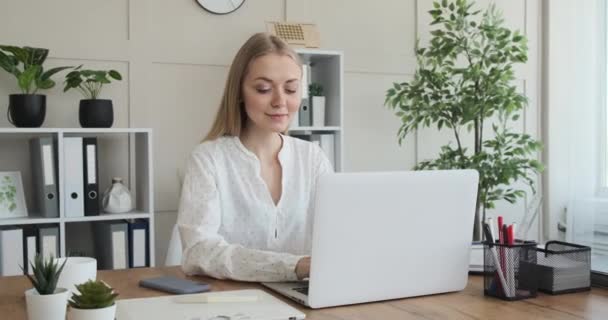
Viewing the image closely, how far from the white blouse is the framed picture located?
1.42 meters

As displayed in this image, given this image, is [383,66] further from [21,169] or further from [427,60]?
[21,169]

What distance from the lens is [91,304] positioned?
39.9 inches

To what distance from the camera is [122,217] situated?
301cm

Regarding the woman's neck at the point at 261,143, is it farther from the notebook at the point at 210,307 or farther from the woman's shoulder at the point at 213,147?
the notebook at the point at 210,307

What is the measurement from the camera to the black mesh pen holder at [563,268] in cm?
142

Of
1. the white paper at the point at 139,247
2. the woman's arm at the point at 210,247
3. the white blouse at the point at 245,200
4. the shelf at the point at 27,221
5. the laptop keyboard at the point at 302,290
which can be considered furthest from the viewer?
the white paper at the point at 139,247

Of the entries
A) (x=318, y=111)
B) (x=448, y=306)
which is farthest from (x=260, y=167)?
(x=318, y=111)

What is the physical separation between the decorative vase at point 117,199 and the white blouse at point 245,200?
1241 mm

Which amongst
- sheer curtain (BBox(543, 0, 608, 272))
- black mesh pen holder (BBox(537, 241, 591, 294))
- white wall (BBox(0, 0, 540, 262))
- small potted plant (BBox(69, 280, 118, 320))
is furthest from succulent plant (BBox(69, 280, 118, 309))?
sheer curtain (BBox(543, 0, 608, 272))

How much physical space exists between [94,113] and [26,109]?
0.93ft

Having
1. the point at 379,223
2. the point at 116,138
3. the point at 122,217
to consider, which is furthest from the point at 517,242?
the point at 116,138

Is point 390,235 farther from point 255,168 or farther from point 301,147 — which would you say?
point 301,147

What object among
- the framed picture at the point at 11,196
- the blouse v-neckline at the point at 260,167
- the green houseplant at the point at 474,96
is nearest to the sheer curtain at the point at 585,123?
the green houseplant at the point at 474,96

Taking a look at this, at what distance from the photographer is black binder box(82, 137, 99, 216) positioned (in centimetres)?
298
